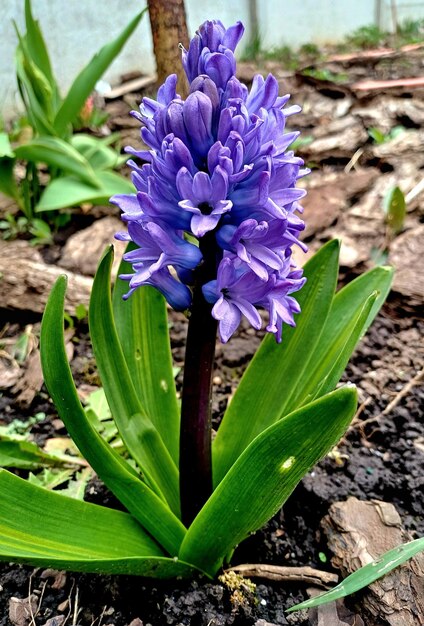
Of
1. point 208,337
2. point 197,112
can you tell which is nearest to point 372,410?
point 208,337

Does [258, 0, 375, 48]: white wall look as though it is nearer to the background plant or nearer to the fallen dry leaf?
the background plant

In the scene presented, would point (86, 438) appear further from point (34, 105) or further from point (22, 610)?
point (34, 105)

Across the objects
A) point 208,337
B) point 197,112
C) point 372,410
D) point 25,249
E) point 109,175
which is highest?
point 197,112

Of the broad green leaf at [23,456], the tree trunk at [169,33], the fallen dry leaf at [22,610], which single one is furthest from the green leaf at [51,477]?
the tree trunk at [169,33]

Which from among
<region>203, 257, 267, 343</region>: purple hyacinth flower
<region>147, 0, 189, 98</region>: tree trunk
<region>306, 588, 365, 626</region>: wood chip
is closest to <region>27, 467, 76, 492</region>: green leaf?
<region>306, 588, 365, 626</region>: wood chip

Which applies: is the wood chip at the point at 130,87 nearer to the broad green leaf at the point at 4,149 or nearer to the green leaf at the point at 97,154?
the green leaf at the point at 97,154

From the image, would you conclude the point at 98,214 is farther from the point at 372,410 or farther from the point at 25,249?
the point at 372,410

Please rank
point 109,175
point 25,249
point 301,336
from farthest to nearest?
point 109,175
point 25,249
point 301,336

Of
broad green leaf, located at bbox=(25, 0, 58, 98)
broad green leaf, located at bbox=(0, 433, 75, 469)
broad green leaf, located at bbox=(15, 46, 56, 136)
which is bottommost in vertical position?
broad green leaf, located at bbox=(0, 433, 75, 469)
